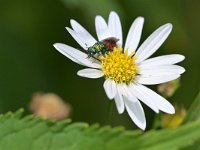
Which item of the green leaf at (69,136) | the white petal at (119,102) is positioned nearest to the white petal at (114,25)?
the white petal at (119,102)

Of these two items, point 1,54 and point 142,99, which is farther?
point 1,54

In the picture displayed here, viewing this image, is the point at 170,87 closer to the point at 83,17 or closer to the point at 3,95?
the point at 3,95

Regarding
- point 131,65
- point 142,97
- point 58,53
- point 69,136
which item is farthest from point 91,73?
point 58,53

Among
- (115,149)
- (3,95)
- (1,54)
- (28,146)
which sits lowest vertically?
(115,149)

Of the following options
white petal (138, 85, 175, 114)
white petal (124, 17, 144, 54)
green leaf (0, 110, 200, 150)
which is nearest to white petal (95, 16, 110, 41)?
white petal (124, 17, 144, 54)

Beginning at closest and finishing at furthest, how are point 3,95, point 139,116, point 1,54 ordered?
point 139,116 < point 3,95 < point 1,54

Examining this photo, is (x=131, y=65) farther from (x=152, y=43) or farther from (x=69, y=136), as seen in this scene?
(x=69, y=136)

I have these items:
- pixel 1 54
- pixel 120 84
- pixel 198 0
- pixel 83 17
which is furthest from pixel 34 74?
pixel 198 0

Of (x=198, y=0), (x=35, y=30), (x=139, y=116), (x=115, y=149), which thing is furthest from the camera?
(x=198, y=0)
